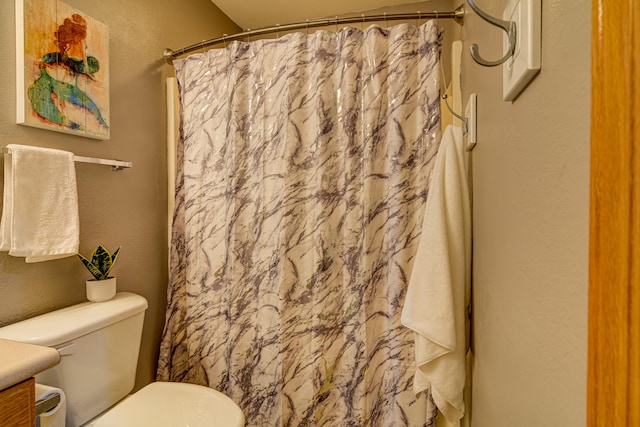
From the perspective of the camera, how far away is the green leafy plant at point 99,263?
3.94 ft

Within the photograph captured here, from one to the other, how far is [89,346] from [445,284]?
1.18 metres

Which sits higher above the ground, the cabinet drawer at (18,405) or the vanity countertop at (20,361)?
the vanity countertop at (20,361)

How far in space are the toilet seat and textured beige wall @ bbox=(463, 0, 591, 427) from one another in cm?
Answer: 87

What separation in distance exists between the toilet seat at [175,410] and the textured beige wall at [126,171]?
41 cm

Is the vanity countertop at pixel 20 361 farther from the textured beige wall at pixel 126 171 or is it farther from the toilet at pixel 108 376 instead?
the textured beige wall at pixel 126 171

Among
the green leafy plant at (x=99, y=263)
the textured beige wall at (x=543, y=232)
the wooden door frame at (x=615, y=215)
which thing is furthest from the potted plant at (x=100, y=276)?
the wooden door frame at (x=615, y=215)

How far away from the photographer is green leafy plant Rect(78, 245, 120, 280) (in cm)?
120

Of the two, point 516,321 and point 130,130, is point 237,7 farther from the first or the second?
point 516,321

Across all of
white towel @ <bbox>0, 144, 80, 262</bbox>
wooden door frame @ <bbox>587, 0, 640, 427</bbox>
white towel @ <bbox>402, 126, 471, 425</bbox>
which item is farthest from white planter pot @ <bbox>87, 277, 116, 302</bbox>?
wooden door frame @ <bbox>587, 0, 640, 427</bbox>

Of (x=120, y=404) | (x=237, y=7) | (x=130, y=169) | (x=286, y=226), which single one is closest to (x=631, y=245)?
(x=286, y=226)

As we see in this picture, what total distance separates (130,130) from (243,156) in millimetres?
531

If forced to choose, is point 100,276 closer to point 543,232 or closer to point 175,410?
point 175,410

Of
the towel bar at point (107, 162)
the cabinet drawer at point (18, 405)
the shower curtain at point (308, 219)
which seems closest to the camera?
the cabinet drawer at point (18, 405)

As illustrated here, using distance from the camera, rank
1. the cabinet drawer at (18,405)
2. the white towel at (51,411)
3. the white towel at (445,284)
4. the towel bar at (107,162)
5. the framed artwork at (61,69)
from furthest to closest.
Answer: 1. the towel bar at (107,162)
2. the framed artwork at (61,69)
3. the white towel at (445,284)
4. the white towel at (51,411)
5. the cabinet drawer at (18,405)
